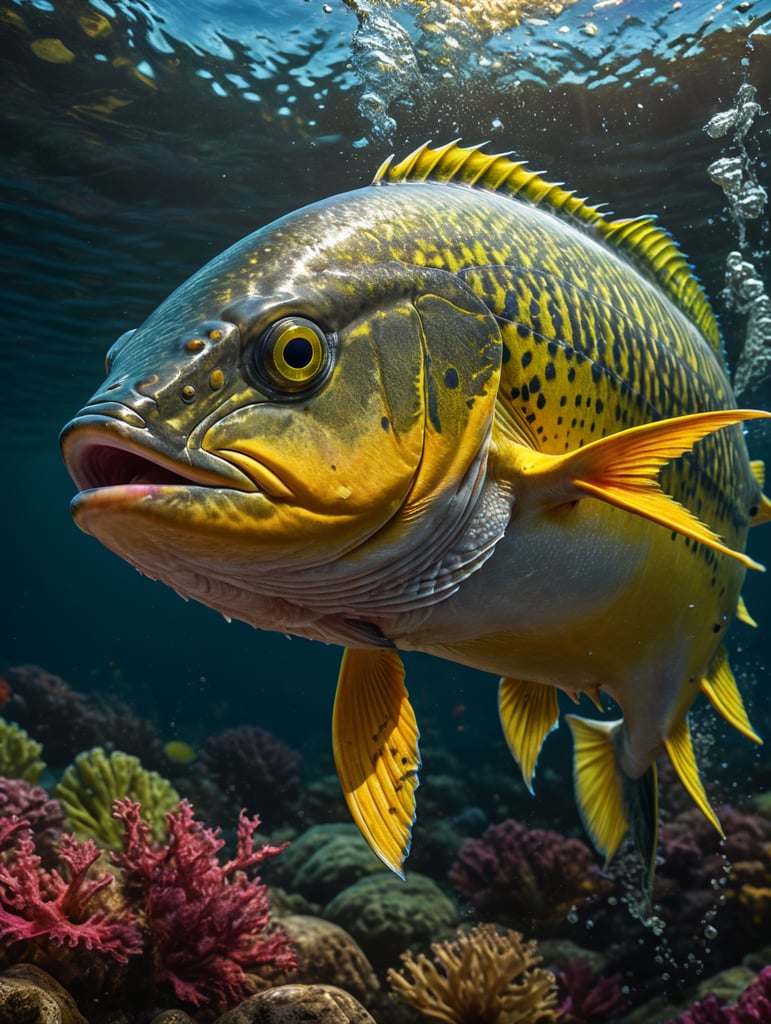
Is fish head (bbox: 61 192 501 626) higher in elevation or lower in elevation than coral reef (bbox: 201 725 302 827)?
higher

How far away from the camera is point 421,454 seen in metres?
1.87

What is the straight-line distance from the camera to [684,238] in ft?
48.1

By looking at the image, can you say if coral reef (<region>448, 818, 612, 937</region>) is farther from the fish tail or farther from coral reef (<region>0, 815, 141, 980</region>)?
coral reef (<region>0, 815, 141, 980</region>)

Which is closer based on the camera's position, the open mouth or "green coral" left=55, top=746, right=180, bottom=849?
the open mouth

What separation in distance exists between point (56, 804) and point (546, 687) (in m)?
4.23

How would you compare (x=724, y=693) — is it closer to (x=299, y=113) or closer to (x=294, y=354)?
(x=294, y=354)

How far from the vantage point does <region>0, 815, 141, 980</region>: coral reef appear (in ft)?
11.1

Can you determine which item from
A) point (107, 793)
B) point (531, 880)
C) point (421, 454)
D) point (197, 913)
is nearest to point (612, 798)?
point (197, 913)

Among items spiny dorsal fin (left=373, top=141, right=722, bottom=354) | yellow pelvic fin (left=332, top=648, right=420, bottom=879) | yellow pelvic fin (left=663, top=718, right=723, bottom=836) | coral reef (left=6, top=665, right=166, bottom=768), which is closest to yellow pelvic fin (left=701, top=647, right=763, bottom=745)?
yellow pelvic fin (left=663, top=718, right=723, bottom=836)

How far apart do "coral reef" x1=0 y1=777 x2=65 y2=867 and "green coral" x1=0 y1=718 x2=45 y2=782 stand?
268 centimetres

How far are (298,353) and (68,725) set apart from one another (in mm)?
14021

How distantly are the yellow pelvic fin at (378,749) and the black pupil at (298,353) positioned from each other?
1059 millimetres

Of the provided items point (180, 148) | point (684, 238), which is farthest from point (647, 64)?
point (180, 148)

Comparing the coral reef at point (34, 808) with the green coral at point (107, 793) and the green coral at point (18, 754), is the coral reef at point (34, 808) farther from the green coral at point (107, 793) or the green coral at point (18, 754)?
the green coral at point (18, 754)
